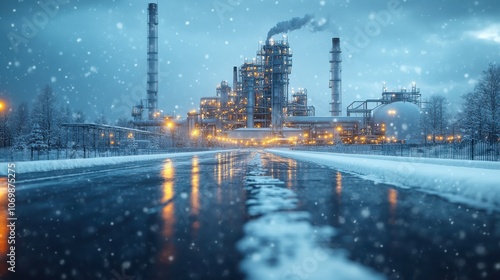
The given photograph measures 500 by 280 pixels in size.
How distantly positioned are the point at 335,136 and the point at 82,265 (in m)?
89.5

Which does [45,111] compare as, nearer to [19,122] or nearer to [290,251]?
[19,122]

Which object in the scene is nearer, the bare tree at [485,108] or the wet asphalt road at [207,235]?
the wet asphalt road at [207,235]

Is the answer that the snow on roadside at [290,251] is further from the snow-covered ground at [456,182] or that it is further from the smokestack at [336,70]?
the smokestack at [336,70]

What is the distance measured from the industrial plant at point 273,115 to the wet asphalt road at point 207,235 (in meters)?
72.7

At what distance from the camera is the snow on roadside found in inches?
127

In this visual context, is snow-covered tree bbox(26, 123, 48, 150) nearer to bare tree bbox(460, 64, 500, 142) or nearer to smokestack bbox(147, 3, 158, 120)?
smokestack bbox(147, 3, 158, 120)

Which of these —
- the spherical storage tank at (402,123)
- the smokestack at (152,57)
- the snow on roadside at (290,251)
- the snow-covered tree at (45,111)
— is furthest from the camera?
the smokestack at (152,57)

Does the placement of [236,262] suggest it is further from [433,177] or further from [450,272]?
[433,177]

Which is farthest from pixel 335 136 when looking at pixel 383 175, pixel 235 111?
pixel 383 175

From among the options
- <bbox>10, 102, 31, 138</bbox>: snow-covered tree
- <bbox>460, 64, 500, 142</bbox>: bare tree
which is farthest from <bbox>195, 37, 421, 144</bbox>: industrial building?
<bbox>10, 102, 31, 138</bbox>: snow-covered tree

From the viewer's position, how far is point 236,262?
354 cm

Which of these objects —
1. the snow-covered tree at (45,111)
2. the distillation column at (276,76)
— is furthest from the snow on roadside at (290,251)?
the distillation column at (276,76)

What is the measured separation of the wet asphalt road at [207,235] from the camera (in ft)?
11.1

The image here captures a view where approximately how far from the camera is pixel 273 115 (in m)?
81.8
